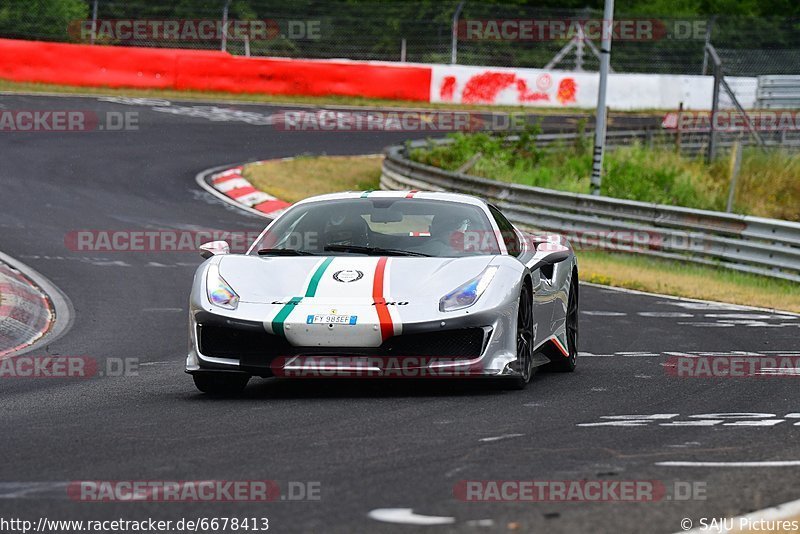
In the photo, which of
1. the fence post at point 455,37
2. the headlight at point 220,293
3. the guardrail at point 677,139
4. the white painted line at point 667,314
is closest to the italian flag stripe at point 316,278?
the headlight at point 220,293

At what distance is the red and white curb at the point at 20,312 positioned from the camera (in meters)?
11.0

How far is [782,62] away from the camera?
38.3 meters

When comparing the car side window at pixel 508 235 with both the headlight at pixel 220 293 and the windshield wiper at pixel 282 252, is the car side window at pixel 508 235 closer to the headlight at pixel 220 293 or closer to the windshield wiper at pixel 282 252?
the windshield wiper at pixel 282 252

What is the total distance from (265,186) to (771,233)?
365 inches

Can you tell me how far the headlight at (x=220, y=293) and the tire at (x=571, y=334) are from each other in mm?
2701

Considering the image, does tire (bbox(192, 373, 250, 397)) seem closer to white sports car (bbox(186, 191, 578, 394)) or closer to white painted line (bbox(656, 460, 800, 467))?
white sports car (bbox(186, 191, 578, 394))

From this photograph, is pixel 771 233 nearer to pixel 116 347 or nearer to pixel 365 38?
pixel 116 347

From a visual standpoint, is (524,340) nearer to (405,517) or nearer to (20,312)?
(405,517)

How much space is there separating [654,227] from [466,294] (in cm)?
1154

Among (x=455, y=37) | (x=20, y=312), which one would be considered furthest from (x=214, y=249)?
(x=455, y=37)

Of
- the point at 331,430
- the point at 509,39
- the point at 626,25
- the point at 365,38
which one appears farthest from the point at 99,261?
the point at 626,25

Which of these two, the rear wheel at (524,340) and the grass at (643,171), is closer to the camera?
the rear wheel at (524,340)

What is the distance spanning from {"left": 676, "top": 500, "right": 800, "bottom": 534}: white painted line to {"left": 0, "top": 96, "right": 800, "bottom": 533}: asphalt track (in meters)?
0.10

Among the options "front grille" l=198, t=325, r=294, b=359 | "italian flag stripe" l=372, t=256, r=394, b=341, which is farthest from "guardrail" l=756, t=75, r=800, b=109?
"front grille" l=198, t=325, r=294, b=359
